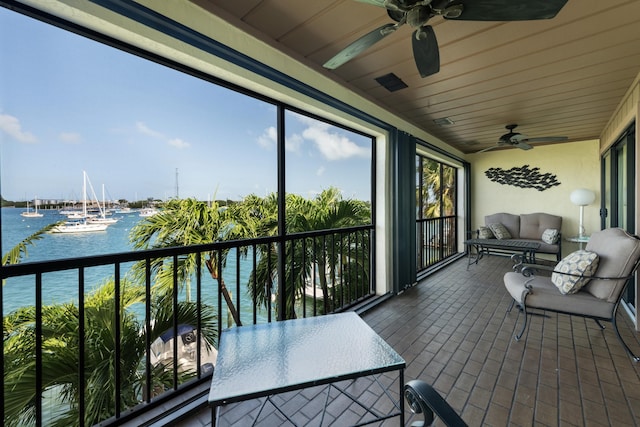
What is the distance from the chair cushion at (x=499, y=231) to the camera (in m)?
5.30

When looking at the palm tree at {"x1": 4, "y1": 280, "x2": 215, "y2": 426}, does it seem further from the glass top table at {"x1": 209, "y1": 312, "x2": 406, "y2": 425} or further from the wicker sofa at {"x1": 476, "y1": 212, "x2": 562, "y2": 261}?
the wicker sofa at {"x1": 476, "y1": 212, "x2": 562, "y2": 261}

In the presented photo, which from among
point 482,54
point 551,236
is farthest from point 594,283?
point 551,236

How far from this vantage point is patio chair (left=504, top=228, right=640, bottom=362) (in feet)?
6.86

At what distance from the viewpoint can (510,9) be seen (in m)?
1.19

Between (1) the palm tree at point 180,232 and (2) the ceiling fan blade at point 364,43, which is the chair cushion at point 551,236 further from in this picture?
(1) the palm tree at point 180,232

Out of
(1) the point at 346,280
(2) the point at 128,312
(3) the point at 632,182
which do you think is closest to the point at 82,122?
(2) the point at 128,312

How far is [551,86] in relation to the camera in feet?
8.95

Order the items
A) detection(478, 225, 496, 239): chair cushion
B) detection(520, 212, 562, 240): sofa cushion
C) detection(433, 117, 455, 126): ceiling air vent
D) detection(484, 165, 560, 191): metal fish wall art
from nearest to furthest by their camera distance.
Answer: detection(433, 117, 455, 126): ceiling air vent < detection(520, 212, 562, 240): sofa cushion < detection(478, 225, 496, 239): chair cushion < detection(484, 165, 560, 191): metal fish wall art

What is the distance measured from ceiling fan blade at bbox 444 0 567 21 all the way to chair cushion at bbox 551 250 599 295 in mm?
1991

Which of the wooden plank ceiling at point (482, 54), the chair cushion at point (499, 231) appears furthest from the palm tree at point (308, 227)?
the chair cushion at point (499, 231)

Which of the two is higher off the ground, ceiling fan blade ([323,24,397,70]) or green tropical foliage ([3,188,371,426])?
ceiling fan blade ([323,24,397,70])

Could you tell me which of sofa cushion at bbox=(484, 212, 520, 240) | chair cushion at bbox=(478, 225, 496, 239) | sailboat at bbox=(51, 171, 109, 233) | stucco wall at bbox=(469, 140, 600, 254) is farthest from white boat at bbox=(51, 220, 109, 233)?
stucco wall at bbox=(469, 140, 600, 254)

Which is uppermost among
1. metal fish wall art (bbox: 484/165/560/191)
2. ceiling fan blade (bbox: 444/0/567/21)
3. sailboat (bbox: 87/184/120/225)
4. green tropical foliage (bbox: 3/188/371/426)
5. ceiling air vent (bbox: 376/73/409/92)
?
ceiling air vent (bbox: 376/73/409/92)

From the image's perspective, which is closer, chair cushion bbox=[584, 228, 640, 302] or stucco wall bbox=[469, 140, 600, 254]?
chair cushion bbox=[584, 228, 640, 302]
